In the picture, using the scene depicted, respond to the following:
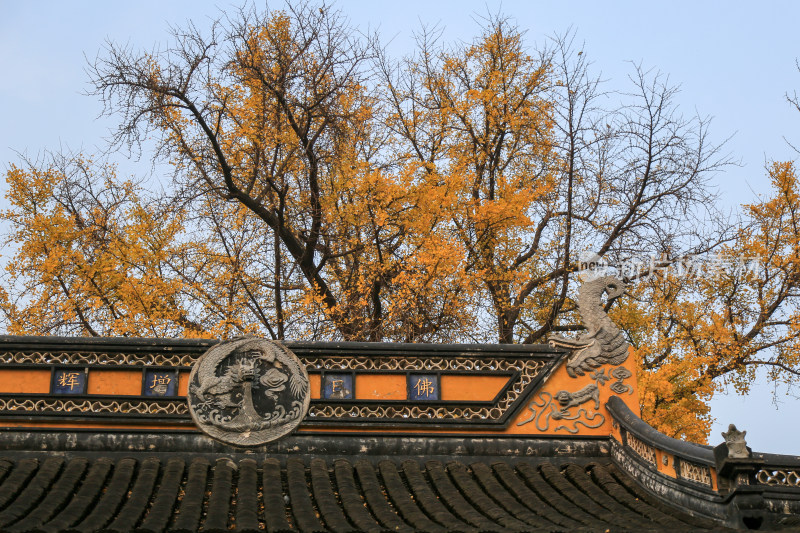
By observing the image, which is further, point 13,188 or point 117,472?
point 13,188

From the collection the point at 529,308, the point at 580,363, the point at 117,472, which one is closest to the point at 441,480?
the point at 580,363

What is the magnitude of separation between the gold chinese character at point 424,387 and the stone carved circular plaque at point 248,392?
115 centimetres

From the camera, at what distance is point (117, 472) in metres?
9.31

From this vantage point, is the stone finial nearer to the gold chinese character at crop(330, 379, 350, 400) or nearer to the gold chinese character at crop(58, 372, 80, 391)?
the gold chinese character at crop(330, 379, 350, 400)

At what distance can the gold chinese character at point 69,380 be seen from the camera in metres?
10.1

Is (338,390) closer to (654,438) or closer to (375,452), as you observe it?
(375,452)

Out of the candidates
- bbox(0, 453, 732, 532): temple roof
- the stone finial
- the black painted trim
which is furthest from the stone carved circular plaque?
the stone finial

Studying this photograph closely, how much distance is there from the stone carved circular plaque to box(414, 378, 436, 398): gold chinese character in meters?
1.15

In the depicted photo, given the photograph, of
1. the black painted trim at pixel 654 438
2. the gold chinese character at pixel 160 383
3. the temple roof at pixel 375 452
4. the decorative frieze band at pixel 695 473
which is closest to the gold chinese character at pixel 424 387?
the temple roof at pixel 375 452

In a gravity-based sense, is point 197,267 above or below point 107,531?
above

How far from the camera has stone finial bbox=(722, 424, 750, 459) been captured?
8.30 metres

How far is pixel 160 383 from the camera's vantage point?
10203 mm

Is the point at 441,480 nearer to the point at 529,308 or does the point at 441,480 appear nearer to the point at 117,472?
the point at 117,472

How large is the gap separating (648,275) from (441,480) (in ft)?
36.7
